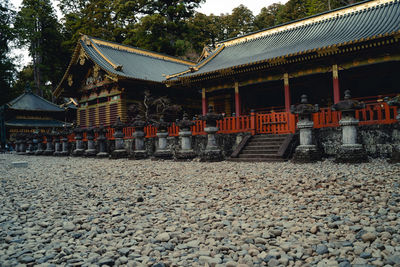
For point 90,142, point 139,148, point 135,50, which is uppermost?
point 135,50

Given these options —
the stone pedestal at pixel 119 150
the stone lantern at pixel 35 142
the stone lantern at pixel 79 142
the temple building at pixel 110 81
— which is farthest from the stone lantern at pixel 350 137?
the stone lantern at pixel 35 142

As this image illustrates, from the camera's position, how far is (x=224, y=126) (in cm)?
1177

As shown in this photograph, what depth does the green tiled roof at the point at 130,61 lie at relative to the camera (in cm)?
→ 1711

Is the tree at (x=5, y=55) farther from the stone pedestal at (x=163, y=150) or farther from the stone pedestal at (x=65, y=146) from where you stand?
the stone pedestal at (x=163, y=150)

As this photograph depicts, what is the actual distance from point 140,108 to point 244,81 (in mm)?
7117

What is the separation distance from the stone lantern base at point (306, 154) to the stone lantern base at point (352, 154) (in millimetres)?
714

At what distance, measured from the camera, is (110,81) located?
1741cm

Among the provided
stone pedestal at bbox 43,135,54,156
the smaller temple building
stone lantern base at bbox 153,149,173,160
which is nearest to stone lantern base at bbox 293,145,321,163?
stone lantern base at bbox 153,149,173,160

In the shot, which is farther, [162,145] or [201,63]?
[201,63]

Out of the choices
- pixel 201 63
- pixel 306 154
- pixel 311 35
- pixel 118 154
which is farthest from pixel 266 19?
pixel 306 154

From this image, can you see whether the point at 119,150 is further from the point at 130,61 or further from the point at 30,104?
the point at 30,104

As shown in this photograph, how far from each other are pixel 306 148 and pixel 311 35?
796cm

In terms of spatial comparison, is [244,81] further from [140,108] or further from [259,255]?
[259,255]

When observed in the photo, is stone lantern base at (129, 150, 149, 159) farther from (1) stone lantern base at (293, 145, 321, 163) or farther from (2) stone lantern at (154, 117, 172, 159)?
(1) stone lantern base at (293, 145, 321, 163)
